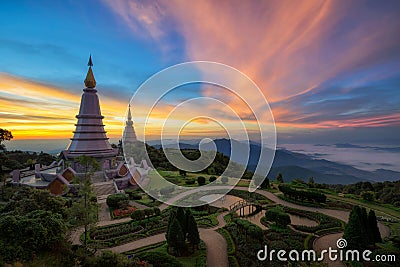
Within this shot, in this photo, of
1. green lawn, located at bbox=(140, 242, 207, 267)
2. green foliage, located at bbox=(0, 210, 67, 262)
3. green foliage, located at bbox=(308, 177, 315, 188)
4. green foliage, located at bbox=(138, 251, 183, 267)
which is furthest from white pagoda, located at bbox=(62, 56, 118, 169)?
green foliage, located at bbox=(308, 177, 315, 188)

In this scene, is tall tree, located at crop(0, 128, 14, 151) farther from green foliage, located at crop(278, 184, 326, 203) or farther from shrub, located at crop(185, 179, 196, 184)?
green foliage, located at crop(278, 184, 326, 203)

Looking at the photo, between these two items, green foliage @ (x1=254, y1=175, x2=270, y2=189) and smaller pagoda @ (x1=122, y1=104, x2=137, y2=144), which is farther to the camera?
smaller pagoda @ (x1=122, y1=104, x2=137, y2=144)

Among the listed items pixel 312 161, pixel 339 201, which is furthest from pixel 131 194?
pixel 312 161

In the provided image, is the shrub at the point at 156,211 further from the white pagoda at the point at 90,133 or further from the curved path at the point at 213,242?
the white pagoda at the point at 90,133

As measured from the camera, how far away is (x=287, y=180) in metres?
32.0

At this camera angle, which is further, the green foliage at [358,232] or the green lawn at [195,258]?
the green foliage at [358,232]

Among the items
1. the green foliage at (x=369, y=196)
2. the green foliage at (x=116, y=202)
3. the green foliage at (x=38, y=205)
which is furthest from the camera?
the green foliage at (x=369, y=196)

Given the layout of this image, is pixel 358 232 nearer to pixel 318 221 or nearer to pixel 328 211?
pixel 318 221

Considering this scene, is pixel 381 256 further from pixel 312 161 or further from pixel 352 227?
pixel 312 161

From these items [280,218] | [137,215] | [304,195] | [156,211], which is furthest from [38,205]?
[304,195]

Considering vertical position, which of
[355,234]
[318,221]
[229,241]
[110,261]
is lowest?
[229,241]

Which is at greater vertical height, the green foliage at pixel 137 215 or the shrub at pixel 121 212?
the green foliage at pixel 137 215

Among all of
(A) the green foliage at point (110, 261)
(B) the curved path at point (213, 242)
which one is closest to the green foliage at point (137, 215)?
(B) the curved path at point (213, 242)

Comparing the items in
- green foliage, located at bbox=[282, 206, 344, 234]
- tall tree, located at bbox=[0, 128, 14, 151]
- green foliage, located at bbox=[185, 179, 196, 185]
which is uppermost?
tall tree, located at bbox=[0, 128, 14, 151]
